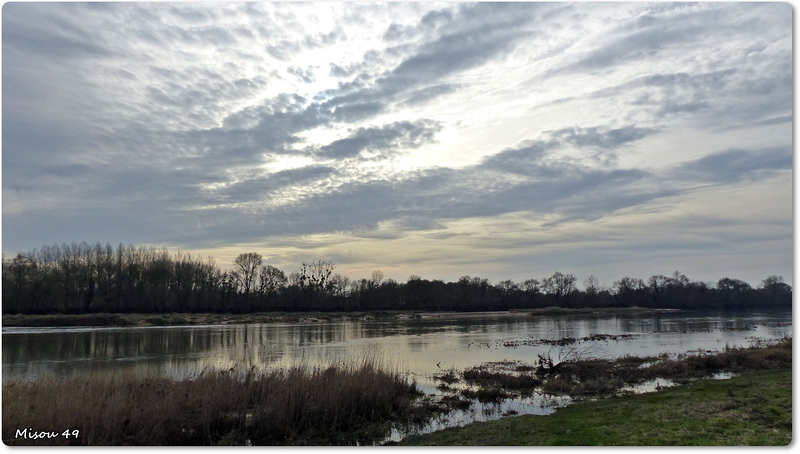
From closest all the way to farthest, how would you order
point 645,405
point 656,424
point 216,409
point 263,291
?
point 656,424 → point 216,409 → point 645,405 → point 263,291

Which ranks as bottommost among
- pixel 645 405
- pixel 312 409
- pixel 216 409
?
pixel 645 405

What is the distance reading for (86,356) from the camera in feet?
92.8

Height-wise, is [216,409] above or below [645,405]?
above

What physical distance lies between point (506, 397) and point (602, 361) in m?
8.39

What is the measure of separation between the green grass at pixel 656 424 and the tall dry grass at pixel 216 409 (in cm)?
224

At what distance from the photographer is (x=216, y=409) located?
11578 millimetres

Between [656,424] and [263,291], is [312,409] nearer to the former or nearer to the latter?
[656,424]

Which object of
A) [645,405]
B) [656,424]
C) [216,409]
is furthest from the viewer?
[645,405]

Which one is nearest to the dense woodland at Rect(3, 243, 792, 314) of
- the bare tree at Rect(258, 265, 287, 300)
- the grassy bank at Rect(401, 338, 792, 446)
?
the bare tree at Rect(258, 265, 287, 300)

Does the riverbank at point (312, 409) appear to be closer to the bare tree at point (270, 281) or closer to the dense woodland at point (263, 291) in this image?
the dense woodland at point (263, 291)

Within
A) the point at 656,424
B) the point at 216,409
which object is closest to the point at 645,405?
the point at 656,424

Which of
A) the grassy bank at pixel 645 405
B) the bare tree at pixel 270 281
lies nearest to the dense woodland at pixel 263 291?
the bare tree at pixel 270 281

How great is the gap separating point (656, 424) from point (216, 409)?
10.1 meters

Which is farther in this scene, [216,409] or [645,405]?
[645,405]
